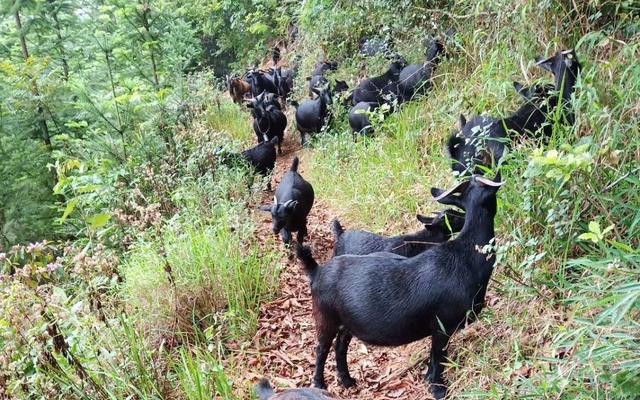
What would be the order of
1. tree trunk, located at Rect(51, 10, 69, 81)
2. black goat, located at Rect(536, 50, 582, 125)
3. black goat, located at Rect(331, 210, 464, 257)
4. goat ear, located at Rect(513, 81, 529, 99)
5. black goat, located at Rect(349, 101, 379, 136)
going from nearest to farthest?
1. black goat, located at Rect(331, 210, 464, 257)
2. black goat, located at Rect(536, 50, 582, 125)
3. goat ear, located at Rect(513, 81, 529, 99)
4. black goat, located at Rect(349, 101, 379, 136)
5. tree trunk, located at Rect(51, 10, 69, 81)

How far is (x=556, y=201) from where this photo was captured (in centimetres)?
298

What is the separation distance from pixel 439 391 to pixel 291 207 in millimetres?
2436

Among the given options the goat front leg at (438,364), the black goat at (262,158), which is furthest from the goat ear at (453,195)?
the black goat at (262,158)

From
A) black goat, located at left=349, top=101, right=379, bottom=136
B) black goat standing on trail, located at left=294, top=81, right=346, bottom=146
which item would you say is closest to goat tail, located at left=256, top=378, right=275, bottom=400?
black goat, located at left=349, top=101, right=379, bottom=136

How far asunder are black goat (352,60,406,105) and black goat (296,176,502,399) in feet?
16.1

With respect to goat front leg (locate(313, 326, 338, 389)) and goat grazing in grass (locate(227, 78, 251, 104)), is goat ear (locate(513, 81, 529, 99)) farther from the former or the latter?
goat grazing in grass (locate(227, 78, 251, 104))

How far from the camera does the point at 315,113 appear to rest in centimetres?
857

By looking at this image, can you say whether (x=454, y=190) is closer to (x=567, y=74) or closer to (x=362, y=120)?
(x=567, y=74)

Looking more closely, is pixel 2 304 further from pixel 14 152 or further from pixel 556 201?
pixel 14 152

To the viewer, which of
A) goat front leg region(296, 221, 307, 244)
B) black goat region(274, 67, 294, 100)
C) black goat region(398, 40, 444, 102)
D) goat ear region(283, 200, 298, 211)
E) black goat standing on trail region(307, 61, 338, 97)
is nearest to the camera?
goat ear region(283, 200, 298, 211)

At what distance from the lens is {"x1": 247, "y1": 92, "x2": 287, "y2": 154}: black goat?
8.77 metres

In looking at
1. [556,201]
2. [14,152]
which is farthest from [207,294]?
[14,152]

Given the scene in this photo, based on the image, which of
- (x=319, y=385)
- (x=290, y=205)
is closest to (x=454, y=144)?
(x=290, y=205)

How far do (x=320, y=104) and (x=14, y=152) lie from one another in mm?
4759
